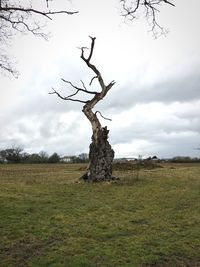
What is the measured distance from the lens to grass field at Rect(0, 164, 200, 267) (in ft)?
30.7

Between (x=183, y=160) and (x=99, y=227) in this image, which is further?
(x=183, y=160)

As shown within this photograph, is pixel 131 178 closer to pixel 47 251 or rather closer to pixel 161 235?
pixel 161 235

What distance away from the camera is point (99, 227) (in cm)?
1199

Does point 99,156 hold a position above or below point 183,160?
below

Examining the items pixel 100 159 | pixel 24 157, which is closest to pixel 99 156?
pixel 100 159

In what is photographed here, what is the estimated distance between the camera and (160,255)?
959cm

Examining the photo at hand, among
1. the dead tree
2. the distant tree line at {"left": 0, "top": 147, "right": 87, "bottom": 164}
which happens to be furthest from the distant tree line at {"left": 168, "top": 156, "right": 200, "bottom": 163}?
the dead tree

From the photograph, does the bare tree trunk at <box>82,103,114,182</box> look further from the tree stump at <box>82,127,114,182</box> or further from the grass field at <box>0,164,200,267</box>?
the grass field at <box>0,164,200,267</box>

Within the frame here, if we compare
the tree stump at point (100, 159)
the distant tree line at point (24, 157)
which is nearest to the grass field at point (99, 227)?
the tree stump at point (100, 159)

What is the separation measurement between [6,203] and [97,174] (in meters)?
8.15

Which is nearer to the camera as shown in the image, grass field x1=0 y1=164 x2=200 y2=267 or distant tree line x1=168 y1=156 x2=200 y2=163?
grass field x1=0 y1=164 x2=200 y2=267

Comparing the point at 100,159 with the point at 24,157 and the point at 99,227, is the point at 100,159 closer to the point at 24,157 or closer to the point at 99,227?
the point at 99,227

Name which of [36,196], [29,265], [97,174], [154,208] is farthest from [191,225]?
[97,174]

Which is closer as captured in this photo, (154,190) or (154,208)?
(154,208)
